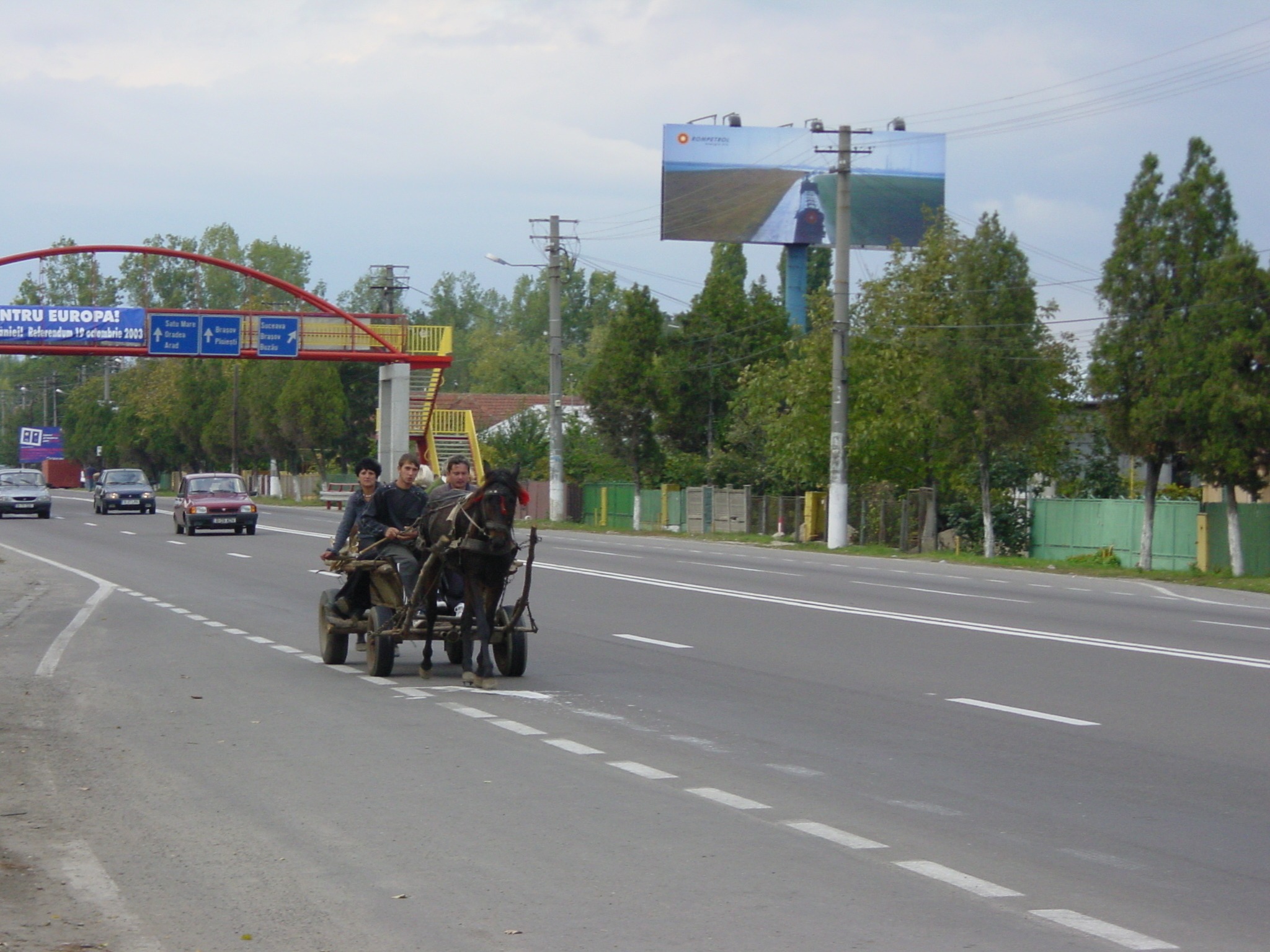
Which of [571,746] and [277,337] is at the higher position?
[277,337]

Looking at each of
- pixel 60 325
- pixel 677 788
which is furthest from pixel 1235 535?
pixel 60 325

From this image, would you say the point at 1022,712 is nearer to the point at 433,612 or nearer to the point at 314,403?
the point at 433,612

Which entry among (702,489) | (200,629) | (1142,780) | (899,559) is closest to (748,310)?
(702,489)

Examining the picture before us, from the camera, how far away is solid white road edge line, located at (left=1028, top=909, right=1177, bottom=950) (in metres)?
5.55

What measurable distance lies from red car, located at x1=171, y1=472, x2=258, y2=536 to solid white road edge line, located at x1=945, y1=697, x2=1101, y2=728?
32216 millimetres

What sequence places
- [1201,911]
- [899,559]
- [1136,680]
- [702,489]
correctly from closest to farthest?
[1201,911], [1136,680], [899,559], [702,489]

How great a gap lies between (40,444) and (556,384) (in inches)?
3969

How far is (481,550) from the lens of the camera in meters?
12.0

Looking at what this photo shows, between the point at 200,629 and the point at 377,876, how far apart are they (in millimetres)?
11965

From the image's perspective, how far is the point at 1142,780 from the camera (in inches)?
343

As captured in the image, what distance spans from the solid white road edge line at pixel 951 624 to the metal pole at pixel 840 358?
1484 centimetres

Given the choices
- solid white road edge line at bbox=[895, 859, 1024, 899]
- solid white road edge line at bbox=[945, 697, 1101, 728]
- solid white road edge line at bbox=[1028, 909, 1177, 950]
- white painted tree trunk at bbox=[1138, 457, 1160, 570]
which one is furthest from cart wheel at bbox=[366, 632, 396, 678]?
white painted tree trunk at bbox=[1138, 457, 1160, 570]

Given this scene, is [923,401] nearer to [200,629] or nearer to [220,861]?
[200,629]

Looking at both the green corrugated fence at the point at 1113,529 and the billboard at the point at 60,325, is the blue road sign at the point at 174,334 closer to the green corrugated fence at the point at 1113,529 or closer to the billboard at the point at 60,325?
the billboard at the point at 60,325
